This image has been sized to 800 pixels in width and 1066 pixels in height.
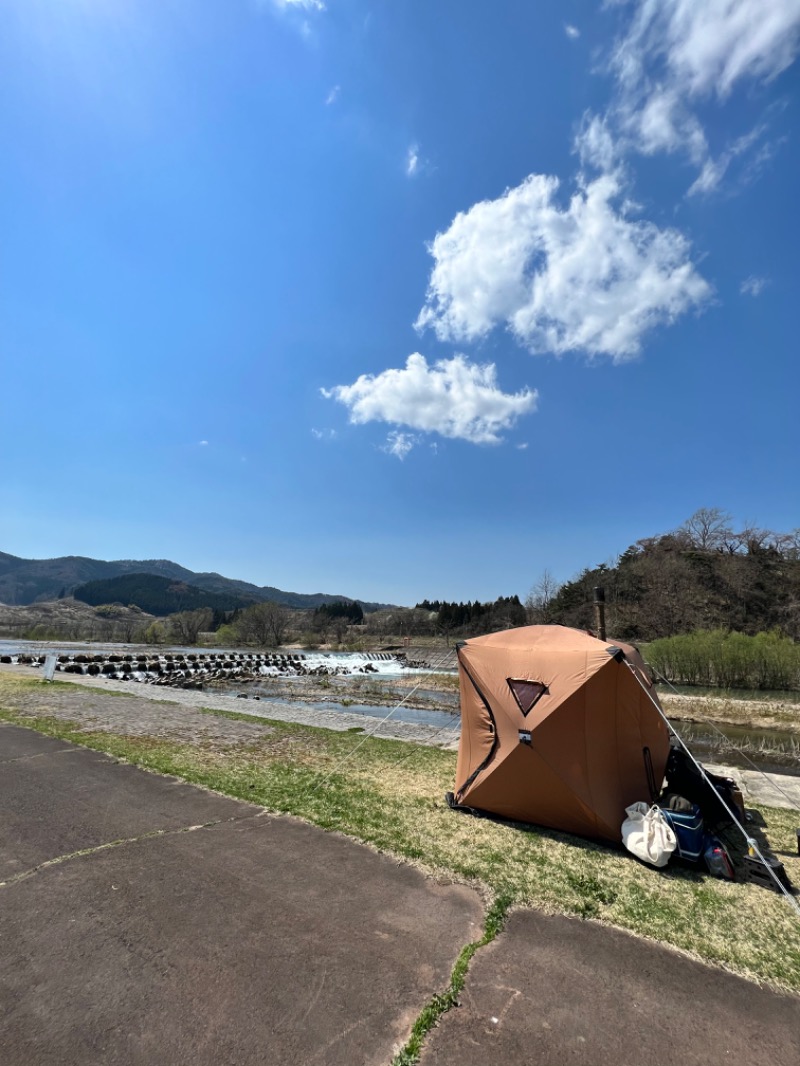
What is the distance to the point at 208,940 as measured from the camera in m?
3.25

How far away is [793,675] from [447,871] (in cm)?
2915

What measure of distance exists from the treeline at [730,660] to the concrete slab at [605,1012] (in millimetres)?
26508

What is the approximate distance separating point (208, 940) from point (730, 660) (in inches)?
1203

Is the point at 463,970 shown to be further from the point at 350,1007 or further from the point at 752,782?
the point at 752,782

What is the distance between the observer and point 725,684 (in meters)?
27.4

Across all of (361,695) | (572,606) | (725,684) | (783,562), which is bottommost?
(361,695)

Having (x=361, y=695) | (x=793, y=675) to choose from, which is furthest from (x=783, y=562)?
(x=361, y=695)

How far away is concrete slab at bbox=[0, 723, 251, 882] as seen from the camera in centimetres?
465

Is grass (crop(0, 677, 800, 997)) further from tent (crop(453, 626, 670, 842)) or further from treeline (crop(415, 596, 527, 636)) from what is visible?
treeline (crop(415, 596, 527, 636))

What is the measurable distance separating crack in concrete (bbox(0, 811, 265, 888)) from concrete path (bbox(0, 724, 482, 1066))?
18 millimetres

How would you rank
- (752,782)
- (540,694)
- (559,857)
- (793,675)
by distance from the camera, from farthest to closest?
(793,675) < (752,782) < (540,694) < (559,857)

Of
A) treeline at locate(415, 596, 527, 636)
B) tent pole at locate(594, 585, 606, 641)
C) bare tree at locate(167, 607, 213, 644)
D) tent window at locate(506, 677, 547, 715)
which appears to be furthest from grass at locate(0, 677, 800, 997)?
bare tree at locate(167, 607, 213, 644)

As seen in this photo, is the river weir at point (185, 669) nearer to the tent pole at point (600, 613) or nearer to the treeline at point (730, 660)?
the treeline at point (730, 660)

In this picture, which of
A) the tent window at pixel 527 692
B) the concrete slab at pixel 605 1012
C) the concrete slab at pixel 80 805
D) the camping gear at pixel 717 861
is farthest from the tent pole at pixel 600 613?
the concrete slab at pixel 80 805
